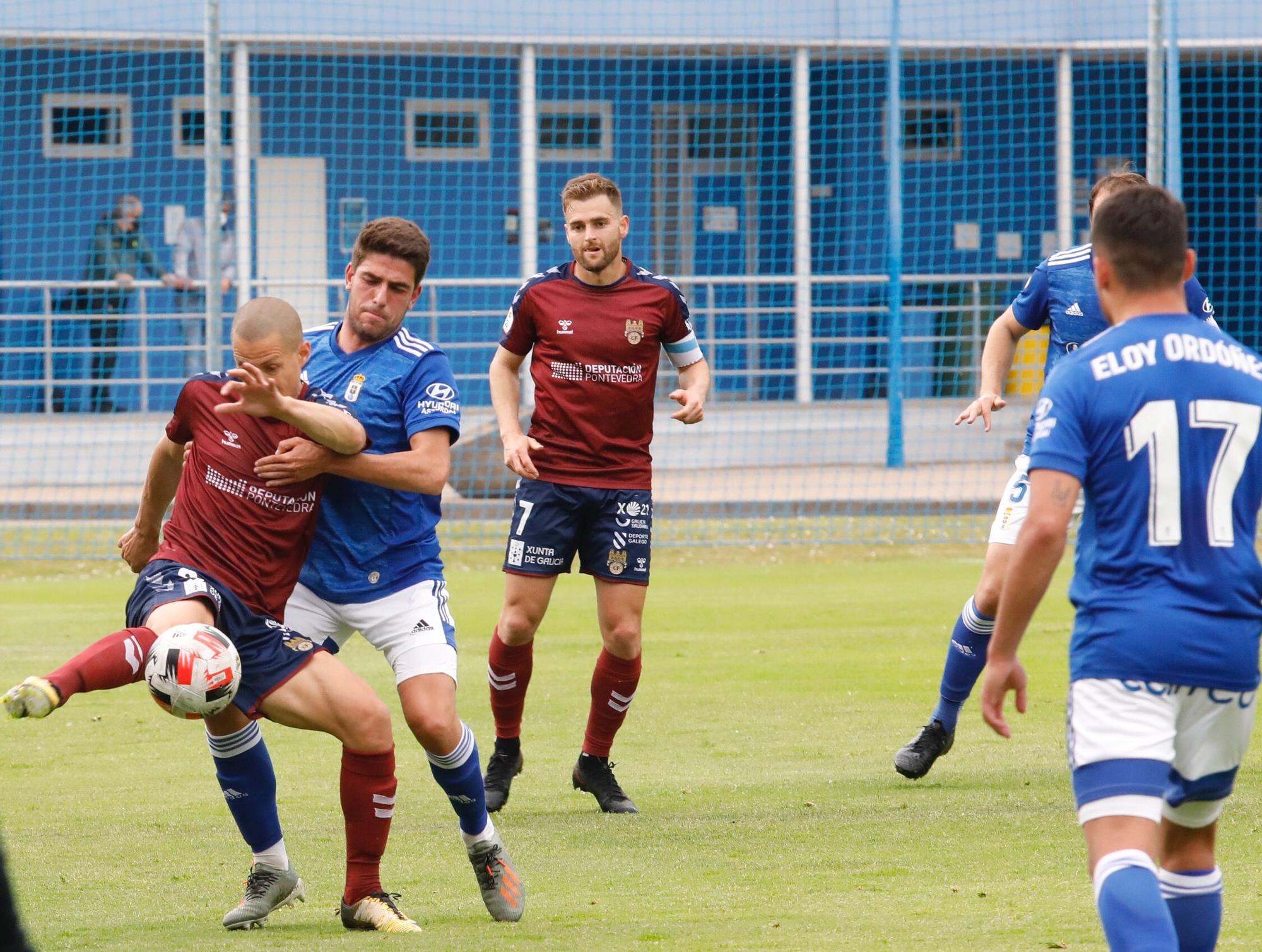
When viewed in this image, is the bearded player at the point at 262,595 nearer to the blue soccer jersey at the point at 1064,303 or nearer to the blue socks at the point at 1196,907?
the blue socks at the point at 1196,907

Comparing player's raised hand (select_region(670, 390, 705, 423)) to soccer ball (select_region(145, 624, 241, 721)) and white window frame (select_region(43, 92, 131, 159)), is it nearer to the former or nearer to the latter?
soccer ball (select_region(145, 624, 241, 721))

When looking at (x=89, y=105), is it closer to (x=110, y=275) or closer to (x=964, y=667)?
(x=110, y=275)

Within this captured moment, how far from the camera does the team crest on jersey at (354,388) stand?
4.92 m

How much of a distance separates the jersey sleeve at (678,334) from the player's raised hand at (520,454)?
68 cm

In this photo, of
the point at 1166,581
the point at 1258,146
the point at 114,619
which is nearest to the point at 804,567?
the point at 114,619

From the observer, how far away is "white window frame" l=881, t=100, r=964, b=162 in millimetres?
21405

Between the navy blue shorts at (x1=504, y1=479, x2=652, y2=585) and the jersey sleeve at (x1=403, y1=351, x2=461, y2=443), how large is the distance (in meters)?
1.37

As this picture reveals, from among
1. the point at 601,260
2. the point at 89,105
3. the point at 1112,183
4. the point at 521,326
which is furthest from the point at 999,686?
the point at 89,105

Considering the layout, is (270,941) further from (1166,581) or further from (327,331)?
(1166,581)

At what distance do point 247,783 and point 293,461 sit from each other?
865 mm

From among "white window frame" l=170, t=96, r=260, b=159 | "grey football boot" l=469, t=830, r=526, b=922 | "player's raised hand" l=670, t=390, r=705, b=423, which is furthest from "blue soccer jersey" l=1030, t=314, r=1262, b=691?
"white window frame" l=170, t=96, r=260, b=159

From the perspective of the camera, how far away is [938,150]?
21.9 meters

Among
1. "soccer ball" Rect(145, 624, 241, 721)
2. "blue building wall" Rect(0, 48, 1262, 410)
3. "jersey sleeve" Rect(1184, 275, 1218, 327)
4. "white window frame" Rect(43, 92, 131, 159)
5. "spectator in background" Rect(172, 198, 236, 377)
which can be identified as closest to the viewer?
"soccer ball" Rect(145, 624, 241, 721)

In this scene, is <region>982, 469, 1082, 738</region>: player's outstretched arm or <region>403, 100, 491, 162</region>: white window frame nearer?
<region>982, 469, 1082, 738</region>: player's outstretched arm
